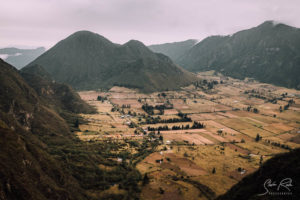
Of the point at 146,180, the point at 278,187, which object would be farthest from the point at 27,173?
the point at 278,187

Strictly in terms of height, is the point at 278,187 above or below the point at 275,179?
above

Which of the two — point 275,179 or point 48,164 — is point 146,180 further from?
point 275,179

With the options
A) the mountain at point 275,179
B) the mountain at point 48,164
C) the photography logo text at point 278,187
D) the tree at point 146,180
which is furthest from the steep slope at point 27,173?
the photography logo text at point 278,187

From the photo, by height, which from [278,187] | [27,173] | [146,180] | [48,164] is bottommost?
[146,180]

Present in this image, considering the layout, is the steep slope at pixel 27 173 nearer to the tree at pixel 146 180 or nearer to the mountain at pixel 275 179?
the tree at pixel 146 180

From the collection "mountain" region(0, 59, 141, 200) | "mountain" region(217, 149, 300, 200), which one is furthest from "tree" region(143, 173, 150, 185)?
"mountain" region(217, 149, 300, 200)

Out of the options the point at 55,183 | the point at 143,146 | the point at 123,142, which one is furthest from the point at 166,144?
the point at 55,183

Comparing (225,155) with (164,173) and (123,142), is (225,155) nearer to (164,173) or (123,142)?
(164,173)

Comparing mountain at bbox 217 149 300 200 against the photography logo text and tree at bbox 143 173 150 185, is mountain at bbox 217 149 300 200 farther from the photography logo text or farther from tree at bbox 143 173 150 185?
tree at bbox 143 173 150 185
